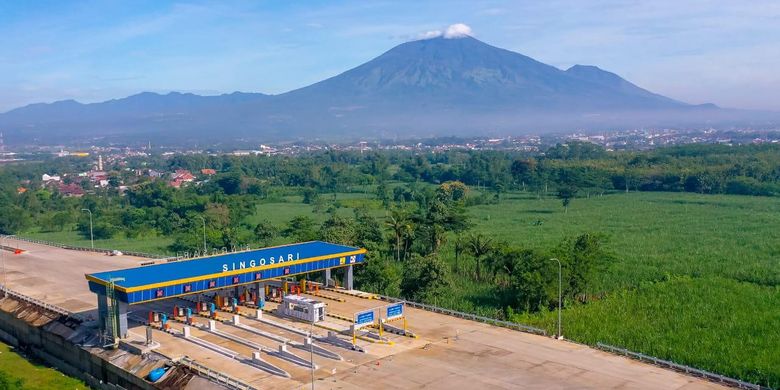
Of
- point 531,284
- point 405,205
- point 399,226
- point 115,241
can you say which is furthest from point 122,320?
point 405,205

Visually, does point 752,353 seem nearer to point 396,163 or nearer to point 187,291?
point 187,291

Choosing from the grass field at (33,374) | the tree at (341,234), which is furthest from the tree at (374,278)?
the grass field at (33,374)

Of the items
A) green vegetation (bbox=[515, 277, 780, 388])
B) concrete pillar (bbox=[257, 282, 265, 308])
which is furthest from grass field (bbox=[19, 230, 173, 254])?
green vegetation (bbox=[515, 277, 780, 388])

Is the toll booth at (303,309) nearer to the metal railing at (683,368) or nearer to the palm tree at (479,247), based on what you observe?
the metal railing at (683,368)

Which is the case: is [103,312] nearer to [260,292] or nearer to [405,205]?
[260,292]

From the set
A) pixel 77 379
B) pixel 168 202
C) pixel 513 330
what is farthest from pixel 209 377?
pixel 168 202

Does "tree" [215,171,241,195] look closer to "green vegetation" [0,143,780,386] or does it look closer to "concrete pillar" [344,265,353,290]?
"green vegetation" [0,143,780,386]

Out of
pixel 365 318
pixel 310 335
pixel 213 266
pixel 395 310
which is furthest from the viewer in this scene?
pixel 213 266

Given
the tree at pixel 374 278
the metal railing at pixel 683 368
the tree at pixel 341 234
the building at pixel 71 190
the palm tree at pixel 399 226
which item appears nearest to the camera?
the metal railing at pixel 683 368
